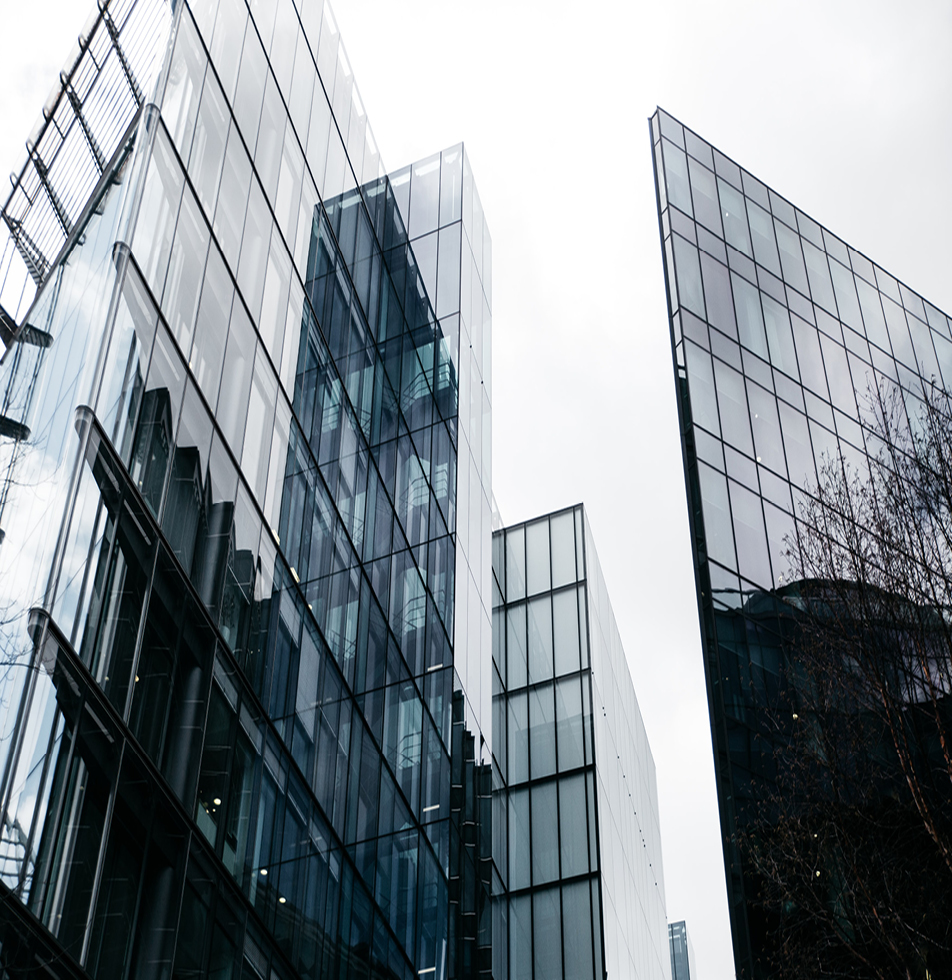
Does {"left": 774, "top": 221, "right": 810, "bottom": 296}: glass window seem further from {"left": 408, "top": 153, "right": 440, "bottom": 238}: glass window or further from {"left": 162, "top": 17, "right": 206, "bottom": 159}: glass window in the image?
{"left": 162, "top": 17, "right": 206, "bottom": 159}: glass window

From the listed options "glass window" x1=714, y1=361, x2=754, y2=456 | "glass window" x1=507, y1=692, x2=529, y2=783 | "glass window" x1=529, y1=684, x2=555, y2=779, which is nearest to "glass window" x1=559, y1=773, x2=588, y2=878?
"glass window" x1=529, y1=684, x2=555, y2=779

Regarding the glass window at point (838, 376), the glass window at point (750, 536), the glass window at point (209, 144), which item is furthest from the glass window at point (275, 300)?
the glass window at point (838, 376)

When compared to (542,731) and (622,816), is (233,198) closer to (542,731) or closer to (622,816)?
(542,731)

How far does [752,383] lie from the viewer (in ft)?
106

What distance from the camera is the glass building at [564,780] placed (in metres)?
31.2

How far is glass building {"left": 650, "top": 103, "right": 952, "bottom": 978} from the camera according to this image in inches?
985

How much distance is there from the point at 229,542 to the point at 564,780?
19.1 m

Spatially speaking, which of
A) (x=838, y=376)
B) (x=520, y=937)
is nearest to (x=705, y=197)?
(x=838, y=376)

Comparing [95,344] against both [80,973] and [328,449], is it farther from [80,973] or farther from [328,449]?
[328,449]

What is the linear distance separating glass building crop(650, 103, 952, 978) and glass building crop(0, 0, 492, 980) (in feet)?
21.3

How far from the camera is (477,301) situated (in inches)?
1423

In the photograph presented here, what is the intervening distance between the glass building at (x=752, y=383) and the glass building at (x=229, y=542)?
6.50 meters

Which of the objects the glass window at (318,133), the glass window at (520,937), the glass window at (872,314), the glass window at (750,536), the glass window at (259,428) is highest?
the glass window at (872,314)

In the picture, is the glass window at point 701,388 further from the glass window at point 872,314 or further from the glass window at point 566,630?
the glass window at point 566,630
